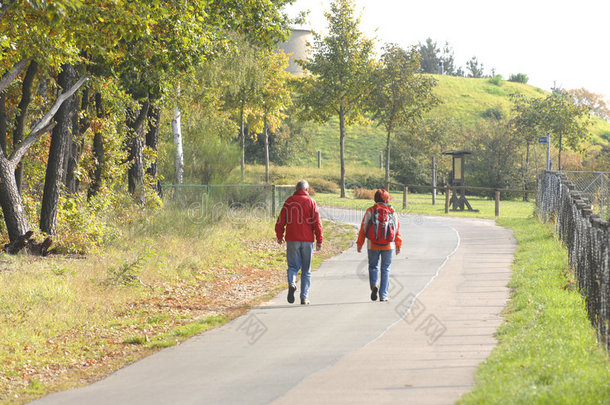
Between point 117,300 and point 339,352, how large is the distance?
4.70 m

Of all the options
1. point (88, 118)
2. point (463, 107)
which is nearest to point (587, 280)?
point (88, 118)

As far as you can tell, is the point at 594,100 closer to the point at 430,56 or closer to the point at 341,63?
the point at 430,56

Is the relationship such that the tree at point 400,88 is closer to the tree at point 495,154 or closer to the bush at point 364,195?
Result: the bush at point 364,195

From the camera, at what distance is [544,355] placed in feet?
22.9

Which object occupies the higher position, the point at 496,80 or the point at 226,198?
the point at 496,80

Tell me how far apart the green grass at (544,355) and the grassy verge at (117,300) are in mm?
4062

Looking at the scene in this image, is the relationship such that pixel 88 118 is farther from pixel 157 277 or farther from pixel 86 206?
pixel 157 277

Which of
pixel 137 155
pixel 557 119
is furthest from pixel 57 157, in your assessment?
pixel 557 119

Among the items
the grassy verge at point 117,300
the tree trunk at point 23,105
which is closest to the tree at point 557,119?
the grassy verge at point 117,300

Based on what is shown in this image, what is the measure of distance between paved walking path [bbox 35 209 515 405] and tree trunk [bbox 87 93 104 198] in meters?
7.32

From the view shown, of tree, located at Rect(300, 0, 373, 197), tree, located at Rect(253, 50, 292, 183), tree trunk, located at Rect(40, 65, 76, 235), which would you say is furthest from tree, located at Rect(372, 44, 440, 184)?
tree trunk, located at Rect(40, 65, 76, 235)

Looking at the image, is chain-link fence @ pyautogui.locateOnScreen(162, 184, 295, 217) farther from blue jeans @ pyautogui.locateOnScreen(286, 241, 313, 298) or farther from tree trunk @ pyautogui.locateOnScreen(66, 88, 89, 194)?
blue jeans @ pyautogui.locateOnScreen(286, 241, 313, 298)

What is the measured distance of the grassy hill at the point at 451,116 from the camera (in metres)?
80.2

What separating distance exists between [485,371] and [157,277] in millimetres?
8002
